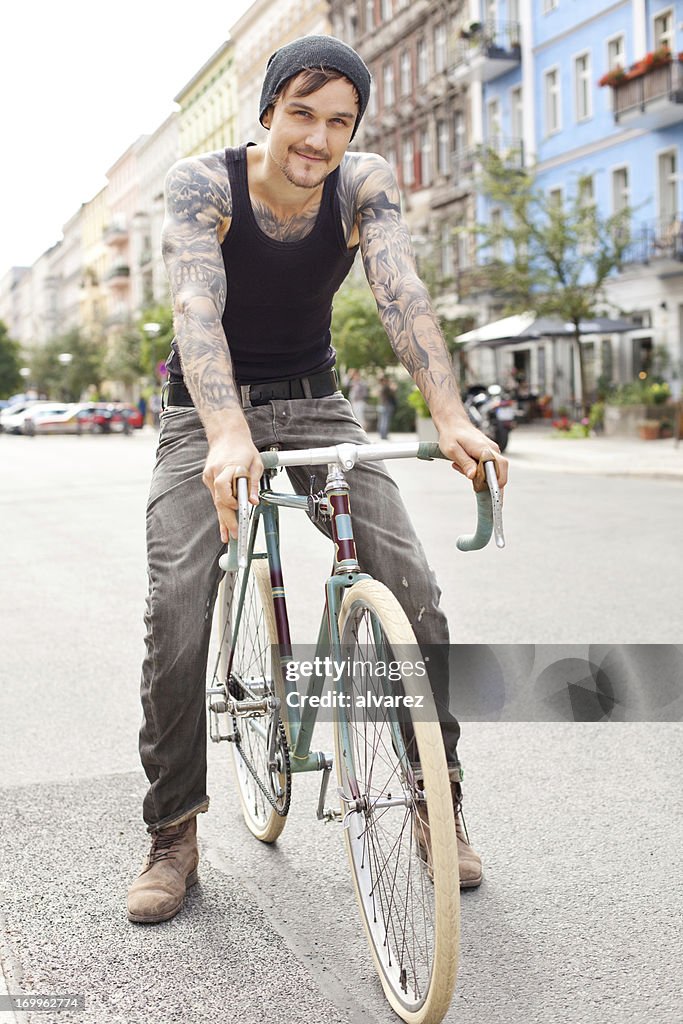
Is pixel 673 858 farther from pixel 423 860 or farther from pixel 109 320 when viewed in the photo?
pixel 109 320

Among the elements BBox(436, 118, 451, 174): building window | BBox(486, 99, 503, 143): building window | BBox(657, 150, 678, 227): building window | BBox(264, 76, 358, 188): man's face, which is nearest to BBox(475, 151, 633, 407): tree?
BBox(657, 150, 678, 227): building window

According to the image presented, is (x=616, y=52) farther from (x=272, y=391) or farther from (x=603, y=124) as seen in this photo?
(x=272, y=391)

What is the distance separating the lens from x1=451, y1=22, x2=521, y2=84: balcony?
3969 cm

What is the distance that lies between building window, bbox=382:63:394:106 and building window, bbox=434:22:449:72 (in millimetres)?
4772

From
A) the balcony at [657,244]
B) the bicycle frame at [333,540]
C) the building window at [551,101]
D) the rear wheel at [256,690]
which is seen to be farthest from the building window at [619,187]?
the bicycle frame at [333,540]

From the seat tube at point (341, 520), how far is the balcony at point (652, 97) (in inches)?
1150

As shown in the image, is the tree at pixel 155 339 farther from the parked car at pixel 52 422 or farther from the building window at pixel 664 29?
the building window at pixel 664 29

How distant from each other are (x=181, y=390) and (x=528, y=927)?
1534mm

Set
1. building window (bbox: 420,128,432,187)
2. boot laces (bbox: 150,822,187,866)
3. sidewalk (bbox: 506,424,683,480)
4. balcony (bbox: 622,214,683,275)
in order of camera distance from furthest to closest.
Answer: building window (bbox: 420,128,432,187)
balcony (bbox: 622,214,683,275)
sidewalk (bbox: 506,424,683,480)
boot laces (bbox: 150,822,187,866)

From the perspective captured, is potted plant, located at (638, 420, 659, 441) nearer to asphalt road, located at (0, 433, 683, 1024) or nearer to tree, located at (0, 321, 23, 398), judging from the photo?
asphalt road, located at (0, 433, 683, 1024)

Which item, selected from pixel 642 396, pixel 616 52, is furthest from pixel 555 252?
pixel 616 52

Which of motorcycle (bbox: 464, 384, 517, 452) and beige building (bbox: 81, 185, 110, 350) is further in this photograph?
beige building (bbox: 81, 185, 110, 350)

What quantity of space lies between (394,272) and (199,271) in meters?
0.49

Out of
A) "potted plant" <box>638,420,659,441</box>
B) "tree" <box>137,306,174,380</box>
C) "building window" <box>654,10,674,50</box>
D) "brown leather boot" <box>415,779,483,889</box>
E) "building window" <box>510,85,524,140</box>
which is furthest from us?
"tree" <box>137,306,174,380</box>
